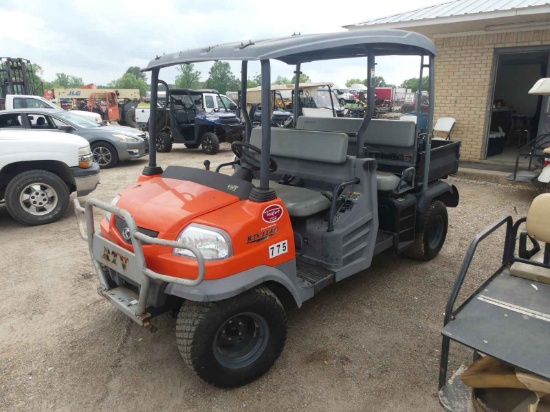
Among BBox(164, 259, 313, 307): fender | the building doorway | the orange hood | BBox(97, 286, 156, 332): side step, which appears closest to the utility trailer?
BBox(164, 259, 313, 307): fender

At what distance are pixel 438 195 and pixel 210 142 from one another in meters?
9.09

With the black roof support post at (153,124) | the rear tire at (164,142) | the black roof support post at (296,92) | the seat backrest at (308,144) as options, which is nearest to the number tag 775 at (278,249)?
the seat backrest at (308,144)

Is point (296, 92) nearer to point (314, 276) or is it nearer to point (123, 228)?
point (314, 276)

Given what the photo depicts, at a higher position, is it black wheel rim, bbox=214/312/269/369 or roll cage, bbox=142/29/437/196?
roll cage, bbox=142/29/437/196

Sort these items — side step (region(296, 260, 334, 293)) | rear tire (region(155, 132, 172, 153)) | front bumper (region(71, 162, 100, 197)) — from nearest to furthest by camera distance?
side step (region(296, 260, 334, 293)) → front bumper (region(71, 162, 100, 197)) → rear tire (region(155, 132, 172, 153))

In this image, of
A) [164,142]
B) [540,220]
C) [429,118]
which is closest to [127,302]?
[540,220]

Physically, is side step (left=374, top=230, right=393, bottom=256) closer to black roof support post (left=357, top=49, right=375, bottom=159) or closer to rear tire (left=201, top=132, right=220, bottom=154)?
black roof support post (left=357, top=49, right=375, bottom=159)

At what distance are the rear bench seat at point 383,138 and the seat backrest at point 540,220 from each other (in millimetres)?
1435

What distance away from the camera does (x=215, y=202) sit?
9.04 ft

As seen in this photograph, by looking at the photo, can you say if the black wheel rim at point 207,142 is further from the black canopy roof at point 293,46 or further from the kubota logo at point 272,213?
the kubota logo at point 272,213

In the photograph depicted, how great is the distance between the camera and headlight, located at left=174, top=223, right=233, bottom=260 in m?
2.49

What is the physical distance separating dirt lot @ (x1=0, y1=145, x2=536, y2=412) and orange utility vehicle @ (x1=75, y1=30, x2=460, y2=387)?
0.34m

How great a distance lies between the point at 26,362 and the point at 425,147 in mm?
3881

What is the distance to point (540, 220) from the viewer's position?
2.59 m
